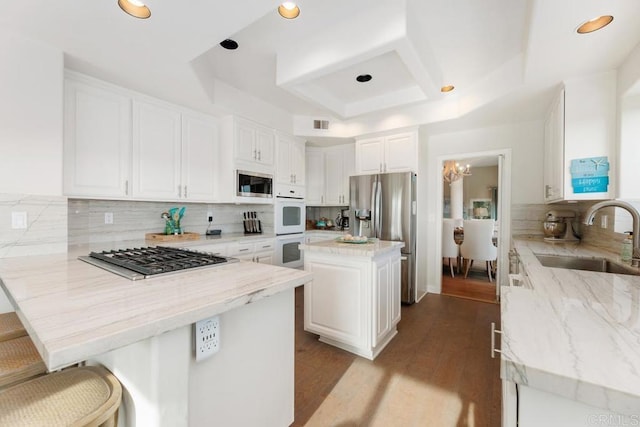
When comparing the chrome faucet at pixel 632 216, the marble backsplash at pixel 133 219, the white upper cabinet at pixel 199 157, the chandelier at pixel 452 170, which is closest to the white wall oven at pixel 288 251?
the marble backsplash at pixel 133 219

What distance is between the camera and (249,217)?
390cm

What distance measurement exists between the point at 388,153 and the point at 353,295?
2.23 meters

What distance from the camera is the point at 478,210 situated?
787 centimetres

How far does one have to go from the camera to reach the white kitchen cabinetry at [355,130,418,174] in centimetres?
350

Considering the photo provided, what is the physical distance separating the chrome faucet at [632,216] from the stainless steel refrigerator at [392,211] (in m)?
1.96

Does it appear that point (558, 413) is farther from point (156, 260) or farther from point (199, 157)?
point (199, 157)

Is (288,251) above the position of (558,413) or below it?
below

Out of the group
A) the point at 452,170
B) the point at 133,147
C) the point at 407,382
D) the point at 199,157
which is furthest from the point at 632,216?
the point at 452,170

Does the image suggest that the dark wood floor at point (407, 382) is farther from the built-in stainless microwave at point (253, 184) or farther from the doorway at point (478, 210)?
the built-in stainless microwave at point (253, 184)

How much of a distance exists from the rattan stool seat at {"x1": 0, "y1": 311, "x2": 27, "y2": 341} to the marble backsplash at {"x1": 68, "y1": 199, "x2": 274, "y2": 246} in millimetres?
1376

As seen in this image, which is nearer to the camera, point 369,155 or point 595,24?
point 595,24

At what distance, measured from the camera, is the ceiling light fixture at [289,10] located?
182 centimetres

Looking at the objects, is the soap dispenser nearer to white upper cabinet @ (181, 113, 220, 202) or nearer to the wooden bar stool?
the wooden bar stool

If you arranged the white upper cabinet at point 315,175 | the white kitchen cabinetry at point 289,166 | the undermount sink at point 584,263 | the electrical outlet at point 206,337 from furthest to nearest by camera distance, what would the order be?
the white upper cabinet at point 315,175 < the white kitchen cabinetry at point 289,166 < the undermount sink at point 584,263 < the electrical outlet at point 206,337
